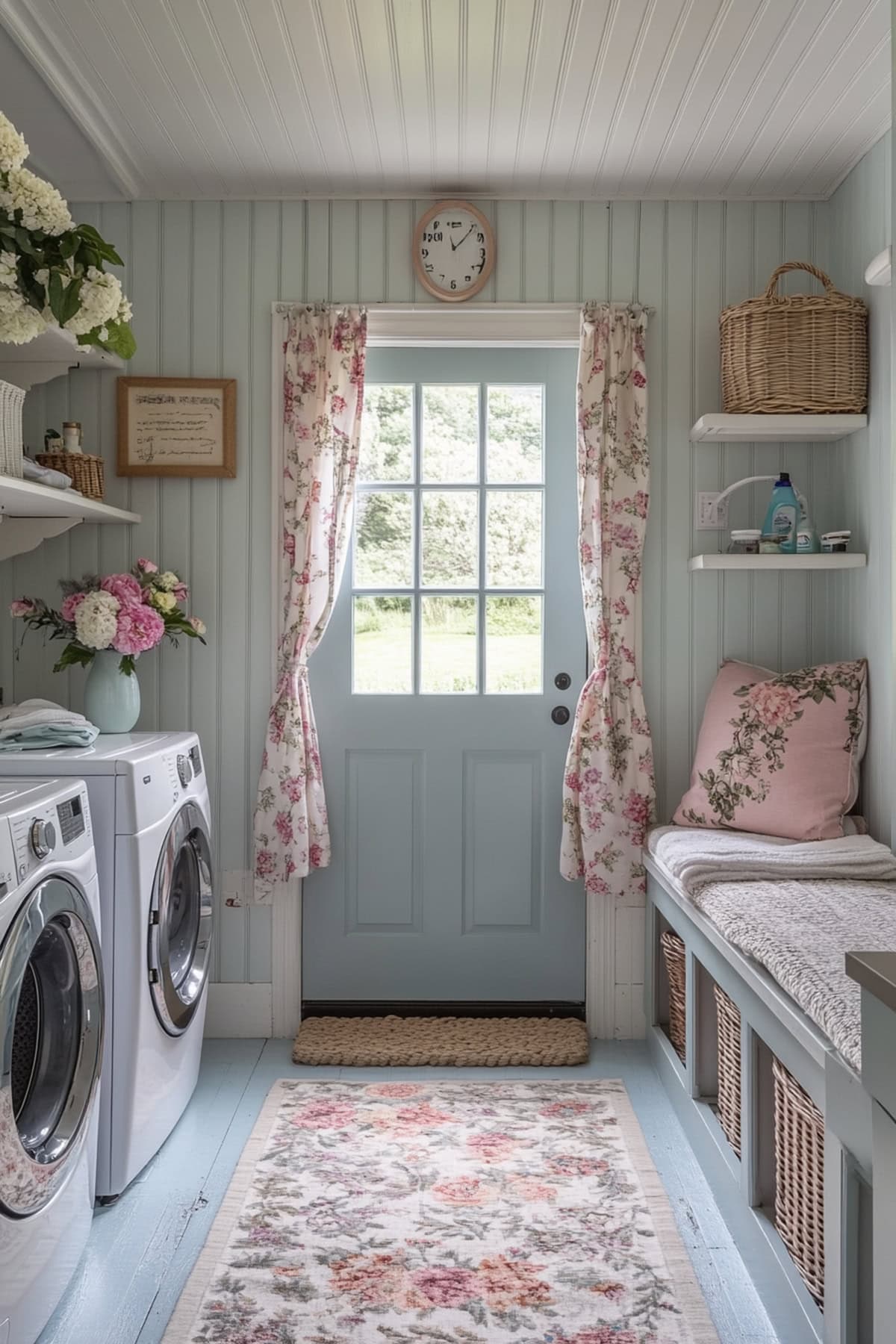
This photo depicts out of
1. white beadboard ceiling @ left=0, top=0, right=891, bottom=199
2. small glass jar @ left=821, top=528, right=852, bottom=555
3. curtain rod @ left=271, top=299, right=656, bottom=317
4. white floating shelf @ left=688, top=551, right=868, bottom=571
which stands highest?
white beadboard ceiling @ left=0, top=0, right=891, bottom=199

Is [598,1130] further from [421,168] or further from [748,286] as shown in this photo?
[421,168]

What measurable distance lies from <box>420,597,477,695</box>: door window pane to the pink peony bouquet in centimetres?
67

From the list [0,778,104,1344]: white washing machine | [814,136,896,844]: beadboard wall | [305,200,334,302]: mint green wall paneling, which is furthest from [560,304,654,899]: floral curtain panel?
[0,778,104,1344]: white washing machine

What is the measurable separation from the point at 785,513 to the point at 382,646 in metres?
1.21

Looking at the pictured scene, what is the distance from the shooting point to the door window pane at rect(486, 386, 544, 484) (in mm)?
3113

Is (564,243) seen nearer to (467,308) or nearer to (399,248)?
(467,308)

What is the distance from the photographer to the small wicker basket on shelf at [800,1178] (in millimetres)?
1659

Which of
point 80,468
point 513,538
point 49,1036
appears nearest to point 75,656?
point 80,468

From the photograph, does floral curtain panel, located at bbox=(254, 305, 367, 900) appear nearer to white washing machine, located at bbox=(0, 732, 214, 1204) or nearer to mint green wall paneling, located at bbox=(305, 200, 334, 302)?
mint green wall paneling, located at bbox=(305, 200, 334, 302)

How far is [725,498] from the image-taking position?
3.02m

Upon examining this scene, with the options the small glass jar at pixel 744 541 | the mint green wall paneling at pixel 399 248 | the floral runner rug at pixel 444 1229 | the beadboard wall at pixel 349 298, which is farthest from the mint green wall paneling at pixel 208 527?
the small glass jar at pixel 744 541

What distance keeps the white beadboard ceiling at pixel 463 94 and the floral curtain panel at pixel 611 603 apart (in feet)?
1.57

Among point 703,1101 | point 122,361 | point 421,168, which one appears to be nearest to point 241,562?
point 122,361

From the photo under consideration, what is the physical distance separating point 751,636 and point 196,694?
64.5 inches
